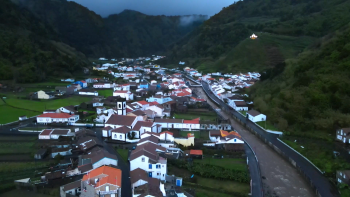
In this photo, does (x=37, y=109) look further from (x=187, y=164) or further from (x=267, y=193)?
(x=267, y=193)

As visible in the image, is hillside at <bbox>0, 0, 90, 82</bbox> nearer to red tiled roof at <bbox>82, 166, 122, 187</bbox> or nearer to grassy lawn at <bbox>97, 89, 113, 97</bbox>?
grassy lawn at <bbox>97, 89, 113, 97</bbox>

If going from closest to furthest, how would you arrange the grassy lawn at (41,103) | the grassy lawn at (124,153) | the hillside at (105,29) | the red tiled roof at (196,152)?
the grassy lawn at (124,153)
the red tiled roof at (196,152)
the grassy lawn at (41,103)
the hillside at (105,29)

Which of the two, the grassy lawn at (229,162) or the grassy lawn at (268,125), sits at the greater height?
the grassy lawn at (268,125)

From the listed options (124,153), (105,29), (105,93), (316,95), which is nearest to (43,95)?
(105,93)

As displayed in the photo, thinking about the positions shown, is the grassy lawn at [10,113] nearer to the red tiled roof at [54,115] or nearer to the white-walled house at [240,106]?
the red tiled roof at [54,115]

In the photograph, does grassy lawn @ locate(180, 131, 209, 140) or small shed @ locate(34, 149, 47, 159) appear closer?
small shed @ locate(34, 149, 47, 159)

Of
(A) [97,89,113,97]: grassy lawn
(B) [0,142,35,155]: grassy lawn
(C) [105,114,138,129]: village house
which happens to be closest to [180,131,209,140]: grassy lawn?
(C) [105,114,138,129]: village house

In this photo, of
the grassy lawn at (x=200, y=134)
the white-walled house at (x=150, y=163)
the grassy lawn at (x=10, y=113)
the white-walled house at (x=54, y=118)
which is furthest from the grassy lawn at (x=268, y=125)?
the grassy lawn at (x=10, y=113)
